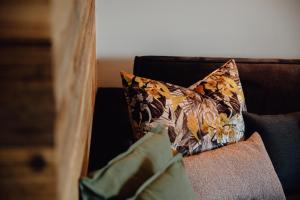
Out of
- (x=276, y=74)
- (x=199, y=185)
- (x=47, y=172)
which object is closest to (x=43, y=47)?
(x=47, y=172)

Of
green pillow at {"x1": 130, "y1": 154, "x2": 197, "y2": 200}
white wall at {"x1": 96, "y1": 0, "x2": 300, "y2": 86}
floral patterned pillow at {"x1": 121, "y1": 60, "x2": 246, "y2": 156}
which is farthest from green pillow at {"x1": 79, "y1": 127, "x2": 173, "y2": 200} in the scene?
white wall at {"x1": 96, "y1": 0, "x2": 300, "y2": 86}

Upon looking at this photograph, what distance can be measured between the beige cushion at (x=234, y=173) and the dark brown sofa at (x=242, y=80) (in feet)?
1.31

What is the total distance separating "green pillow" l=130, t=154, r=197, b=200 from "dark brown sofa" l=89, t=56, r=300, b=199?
1.96 feet

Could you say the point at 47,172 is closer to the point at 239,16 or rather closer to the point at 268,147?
the point at 268,147

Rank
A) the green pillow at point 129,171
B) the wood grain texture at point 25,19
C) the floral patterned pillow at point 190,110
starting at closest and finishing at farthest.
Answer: the wood grain texture at point 25,19 → the green pillow at point 129,171 → the floral patterned pillow at point 190,110

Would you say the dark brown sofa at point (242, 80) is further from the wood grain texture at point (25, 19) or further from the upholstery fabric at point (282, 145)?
the wood grain texture at point (25, 19)

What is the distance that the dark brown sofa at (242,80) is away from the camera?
1.79 metres

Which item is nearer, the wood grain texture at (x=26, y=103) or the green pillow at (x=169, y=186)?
the wood grain texture at (x=26, y=103)


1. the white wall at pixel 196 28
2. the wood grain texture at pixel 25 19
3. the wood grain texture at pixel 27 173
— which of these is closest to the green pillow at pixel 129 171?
the wood grain texture at pixel 27 173

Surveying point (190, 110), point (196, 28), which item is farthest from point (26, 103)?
point (196, 28)

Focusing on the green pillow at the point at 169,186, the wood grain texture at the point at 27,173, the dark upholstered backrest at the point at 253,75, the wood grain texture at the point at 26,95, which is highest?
the wood grain texture at the point at 26,95

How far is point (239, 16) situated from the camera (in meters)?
Answer: 2.08

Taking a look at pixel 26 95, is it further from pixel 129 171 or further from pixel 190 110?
pixel 190 110

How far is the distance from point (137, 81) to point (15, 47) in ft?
3.09
